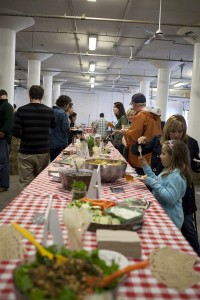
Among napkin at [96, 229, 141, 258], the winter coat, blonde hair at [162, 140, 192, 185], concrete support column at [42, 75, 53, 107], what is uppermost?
concrete support column at [42, 75, 53, 107]

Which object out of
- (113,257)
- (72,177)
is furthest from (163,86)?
(113,257)

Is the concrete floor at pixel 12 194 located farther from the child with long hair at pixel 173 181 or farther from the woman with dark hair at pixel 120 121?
the child with long hair at pixel 173 181

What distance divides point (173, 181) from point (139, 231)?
689mm

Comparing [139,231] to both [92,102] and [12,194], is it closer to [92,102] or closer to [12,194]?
[12,194]

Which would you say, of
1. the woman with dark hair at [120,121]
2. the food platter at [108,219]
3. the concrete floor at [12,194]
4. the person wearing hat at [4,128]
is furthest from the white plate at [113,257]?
the woman with dark hair at [120,121]

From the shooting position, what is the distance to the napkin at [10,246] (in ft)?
4.05

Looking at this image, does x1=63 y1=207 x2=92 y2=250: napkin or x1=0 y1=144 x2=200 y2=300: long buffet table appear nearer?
x1=0 y1=144 x2=200 y2=300: long buffet table

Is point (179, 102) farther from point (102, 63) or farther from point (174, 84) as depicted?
point (102, 63)

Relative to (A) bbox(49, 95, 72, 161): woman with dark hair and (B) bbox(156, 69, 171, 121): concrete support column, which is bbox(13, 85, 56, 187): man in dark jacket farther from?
(B) bbox(156, 69, 171, 121): concrete support column

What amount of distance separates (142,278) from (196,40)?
829cm

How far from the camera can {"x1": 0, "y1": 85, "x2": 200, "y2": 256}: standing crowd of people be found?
2.27 meters

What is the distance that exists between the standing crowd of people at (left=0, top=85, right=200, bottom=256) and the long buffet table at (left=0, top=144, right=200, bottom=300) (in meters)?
0.19

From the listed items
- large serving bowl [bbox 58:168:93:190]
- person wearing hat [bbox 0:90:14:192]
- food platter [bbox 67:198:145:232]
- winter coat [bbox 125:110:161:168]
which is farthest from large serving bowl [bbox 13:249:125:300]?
person wearing hat [bbox 0:90:14:192]

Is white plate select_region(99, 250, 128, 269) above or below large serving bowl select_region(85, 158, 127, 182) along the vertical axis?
below
